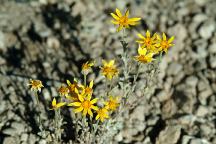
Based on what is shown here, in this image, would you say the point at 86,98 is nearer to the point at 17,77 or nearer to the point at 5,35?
the point at 17,77

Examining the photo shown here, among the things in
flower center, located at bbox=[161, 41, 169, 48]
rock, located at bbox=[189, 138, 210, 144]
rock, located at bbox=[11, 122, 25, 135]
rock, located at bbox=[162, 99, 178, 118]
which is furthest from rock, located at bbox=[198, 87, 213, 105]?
rock, located at bbox=[11, 122, 25, 135]

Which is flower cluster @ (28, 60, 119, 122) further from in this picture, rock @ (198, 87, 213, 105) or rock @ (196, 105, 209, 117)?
rock @ (198, 87, 213, 105)

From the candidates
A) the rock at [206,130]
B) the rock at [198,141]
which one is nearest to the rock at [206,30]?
the rock at [206,130]

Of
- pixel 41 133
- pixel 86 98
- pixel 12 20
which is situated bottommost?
pixel 41 133

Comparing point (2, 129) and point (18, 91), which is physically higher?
point (18, 91)

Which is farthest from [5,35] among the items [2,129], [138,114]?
[138,114]

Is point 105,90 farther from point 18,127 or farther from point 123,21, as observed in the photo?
point 18,127

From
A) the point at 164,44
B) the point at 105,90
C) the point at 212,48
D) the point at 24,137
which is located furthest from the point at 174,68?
the point at 24,137
